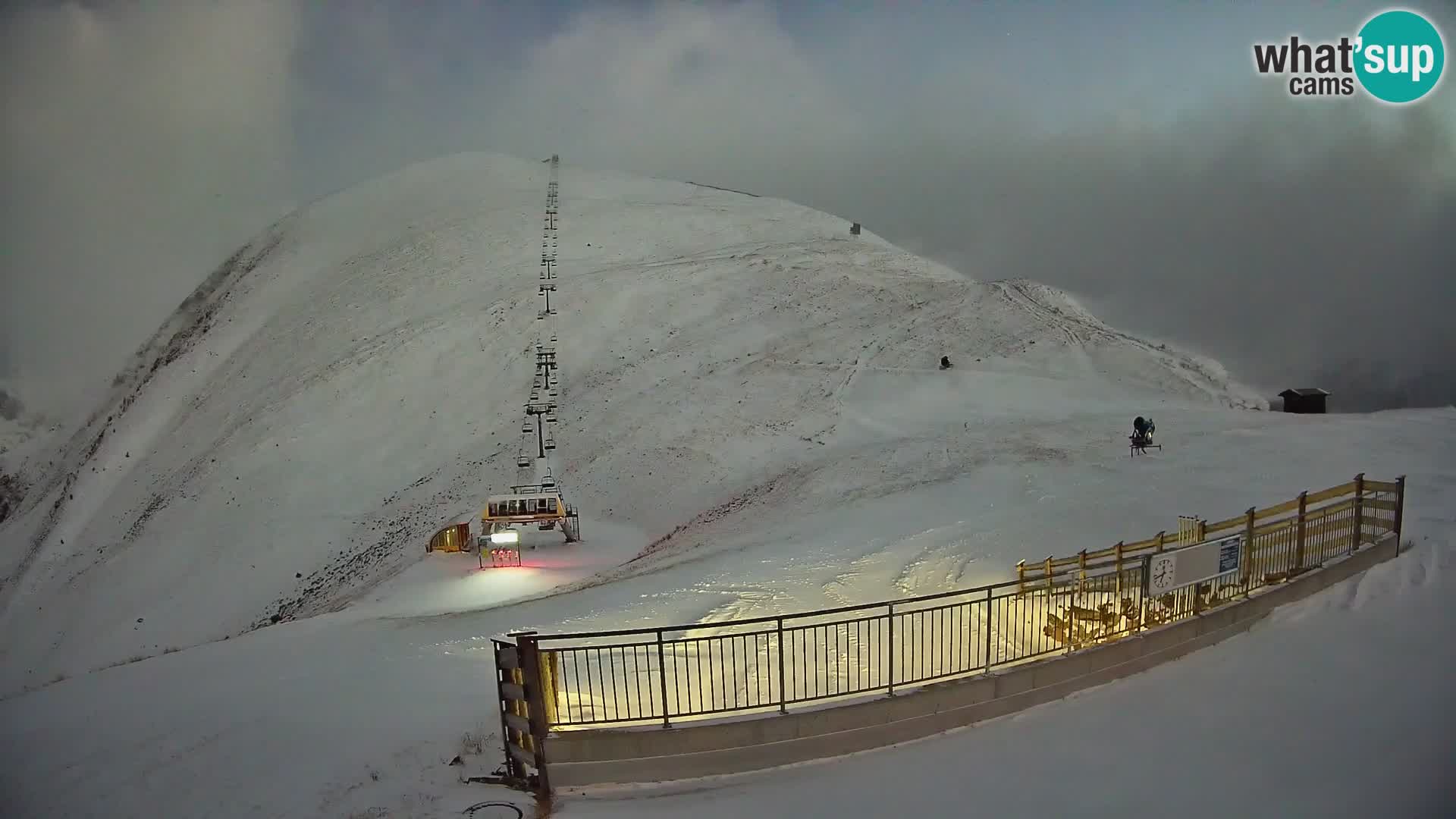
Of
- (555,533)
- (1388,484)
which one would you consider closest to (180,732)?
(555,533)

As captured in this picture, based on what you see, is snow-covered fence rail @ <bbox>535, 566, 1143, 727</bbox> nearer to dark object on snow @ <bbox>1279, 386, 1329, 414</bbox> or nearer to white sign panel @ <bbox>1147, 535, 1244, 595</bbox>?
white sign panel @ <bbox>1147, 535, 1244, 595</bbox>

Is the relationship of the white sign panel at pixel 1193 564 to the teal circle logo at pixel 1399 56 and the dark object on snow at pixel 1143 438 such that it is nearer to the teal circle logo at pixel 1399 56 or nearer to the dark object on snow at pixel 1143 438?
the teal circle logo at pixel 1399 56

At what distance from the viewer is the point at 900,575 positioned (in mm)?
15922

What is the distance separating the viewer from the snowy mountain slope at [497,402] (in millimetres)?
25719

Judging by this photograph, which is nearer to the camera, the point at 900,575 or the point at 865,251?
the point at 900,575

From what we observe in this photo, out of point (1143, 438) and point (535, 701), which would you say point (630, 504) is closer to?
point (1143, 438)

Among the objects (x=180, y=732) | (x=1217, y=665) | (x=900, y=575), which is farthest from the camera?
(x=900, y=575)

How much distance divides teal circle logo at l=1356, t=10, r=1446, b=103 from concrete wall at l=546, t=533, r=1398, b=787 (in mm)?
13308

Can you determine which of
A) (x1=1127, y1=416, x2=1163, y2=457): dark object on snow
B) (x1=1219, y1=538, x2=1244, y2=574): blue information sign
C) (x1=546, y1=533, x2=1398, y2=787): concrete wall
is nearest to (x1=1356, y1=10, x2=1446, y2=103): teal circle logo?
(x1=1127, y1=416, x2=1163, y2=457): dark object on snow

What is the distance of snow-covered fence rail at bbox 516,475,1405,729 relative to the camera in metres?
8.91

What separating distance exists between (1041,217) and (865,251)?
10.8 meters

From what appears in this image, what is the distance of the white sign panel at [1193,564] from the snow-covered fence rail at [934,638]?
2 centimetres

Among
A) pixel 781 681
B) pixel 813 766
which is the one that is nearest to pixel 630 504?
pixel 813 766

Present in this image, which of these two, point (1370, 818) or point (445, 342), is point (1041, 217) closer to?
point (445, 342)
